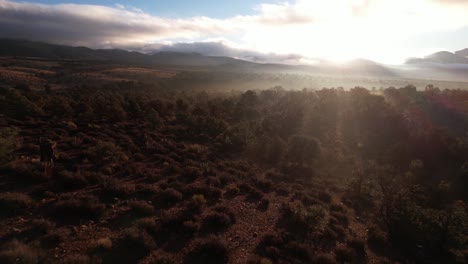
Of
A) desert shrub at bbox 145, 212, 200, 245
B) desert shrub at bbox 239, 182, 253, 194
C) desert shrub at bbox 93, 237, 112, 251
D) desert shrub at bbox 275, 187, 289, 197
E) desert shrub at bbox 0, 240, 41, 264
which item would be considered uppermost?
desert shrub at bbox 0, 240, 41, 264

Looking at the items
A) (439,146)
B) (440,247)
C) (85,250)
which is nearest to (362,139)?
(439,146)

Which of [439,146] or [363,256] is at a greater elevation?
[439,146]

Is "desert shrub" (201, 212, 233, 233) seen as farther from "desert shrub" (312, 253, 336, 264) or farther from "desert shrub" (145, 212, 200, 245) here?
"desert shrub" (312, 253, 336, 264)

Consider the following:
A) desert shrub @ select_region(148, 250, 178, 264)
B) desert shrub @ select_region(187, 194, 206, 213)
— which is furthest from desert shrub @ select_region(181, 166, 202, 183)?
desert shrub @ select_region(148, 250, 178, 264)

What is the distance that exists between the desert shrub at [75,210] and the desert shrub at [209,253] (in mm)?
4509

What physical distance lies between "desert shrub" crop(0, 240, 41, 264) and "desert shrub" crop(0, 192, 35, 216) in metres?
2.74

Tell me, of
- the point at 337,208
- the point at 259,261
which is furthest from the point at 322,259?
the point at 337,208

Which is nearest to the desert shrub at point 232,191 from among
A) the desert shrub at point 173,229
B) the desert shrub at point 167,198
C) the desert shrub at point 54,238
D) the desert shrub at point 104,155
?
the desert shrub at point 167,198

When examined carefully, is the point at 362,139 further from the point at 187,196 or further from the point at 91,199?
the point at 91,199

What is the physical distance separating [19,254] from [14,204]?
3.90m

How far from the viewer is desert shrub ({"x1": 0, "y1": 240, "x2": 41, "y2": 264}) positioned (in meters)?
7.89

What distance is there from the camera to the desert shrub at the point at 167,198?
13.5m

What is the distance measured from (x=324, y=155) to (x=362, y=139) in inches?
375

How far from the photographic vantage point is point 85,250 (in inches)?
363
